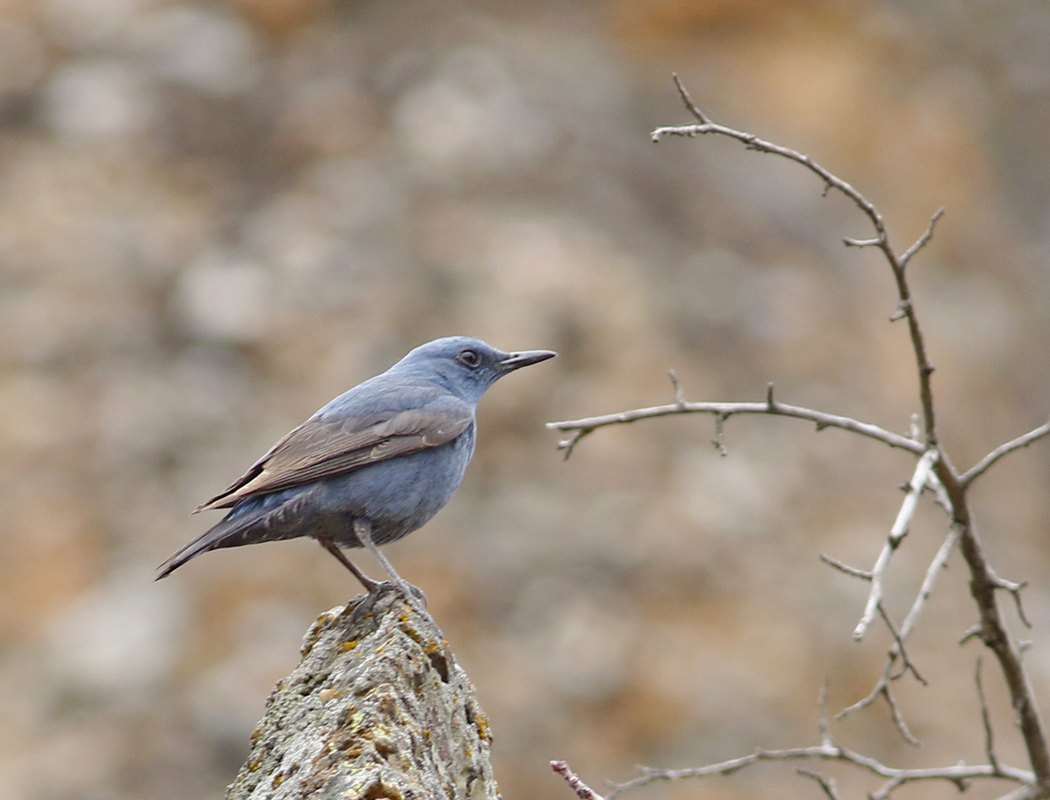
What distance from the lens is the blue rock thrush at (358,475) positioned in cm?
562

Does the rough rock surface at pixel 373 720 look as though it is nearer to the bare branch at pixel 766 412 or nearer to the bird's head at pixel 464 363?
the bare branch at pixel 766 412

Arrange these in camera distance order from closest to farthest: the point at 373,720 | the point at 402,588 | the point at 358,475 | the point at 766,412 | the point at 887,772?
the point at 373,720, the point at 402,588, the point at 766,412, the point at 887,772, the point at 358,475

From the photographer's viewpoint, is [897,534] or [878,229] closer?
[897,534]

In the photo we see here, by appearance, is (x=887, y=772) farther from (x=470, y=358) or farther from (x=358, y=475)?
(x=470, y=358)

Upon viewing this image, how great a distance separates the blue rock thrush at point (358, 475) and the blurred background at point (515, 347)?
6306 millimetres

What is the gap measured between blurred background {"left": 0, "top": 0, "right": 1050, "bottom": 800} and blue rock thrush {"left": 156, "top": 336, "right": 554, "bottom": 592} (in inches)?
248

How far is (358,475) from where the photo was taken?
19.3ft

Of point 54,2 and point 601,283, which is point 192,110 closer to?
point 54,2

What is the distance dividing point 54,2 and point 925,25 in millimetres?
14785

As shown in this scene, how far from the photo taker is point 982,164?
22.1 metres

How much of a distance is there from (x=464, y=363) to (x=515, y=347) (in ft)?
25.0

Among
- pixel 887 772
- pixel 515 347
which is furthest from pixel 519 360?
pixel 515 347

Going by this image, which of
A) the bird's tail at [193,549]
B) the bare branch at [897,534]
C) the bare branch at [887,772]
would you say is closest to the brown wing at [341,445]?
the bird's tail at [193,549]

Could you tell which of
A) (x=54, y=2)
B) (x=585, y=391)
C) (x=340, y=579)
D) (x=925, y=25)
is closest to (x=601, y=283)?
(x=585, y=391)
